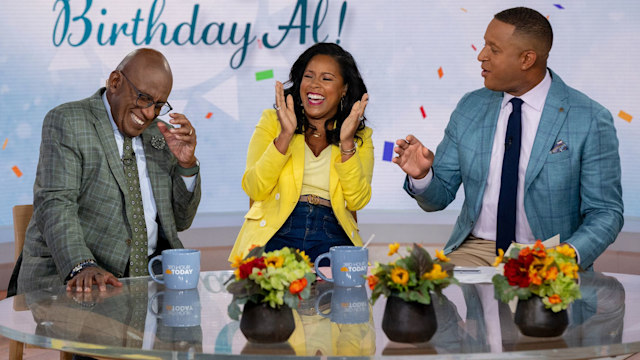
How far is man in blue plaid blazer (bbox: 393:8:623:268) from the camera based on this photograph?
2.93 metres

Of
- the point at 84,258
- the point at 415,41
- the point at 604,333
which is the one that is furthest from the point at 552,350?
the point at 415,41

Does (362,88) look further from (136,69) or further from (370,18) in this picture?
(370,18)

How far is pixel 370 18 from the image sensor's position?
5.36 meters

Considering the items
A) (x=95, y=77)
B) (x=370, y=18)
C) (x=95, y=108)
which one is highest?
(x=370, y=18)

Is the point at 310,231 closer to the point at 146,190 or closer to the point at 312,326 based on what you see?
the point at 146,190

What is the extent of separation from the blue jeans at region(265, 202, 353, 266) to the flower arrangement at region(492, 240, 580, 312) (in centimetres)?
146

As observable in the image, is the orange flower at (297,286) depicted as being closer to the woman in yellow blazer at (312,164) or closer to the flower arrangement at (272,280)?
the flower arrangement at (272,280)

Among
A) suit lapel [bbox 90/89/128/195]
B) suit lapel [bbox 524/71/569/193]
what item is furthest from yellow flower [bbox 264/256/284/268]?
suit lapel [bbox 524/71/569/193]

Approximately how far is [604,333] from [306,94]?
195 cm

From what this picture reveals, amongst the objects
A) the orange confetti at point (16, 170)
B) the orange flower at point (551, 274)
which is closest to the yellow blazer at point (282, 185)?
the orange flower at point (551, 274)

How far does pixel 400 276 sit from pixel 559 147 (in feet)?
5.26

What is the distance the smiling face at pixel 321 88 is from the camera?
3295 mm

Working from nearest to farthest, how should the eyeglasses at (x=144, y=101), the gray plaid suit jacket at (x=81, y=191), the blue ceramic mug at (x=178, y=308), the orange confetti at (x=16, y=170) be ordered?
the blue ceramic mug at (x=178, y=308) → the gray plaid suit jacket at (x=81, y=191) → the eyeglasses at (x=144, y=101) → the orange confetti at (x=16, y=170)

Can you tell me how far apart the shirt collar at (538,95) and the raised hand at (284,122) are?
2.89 ft
